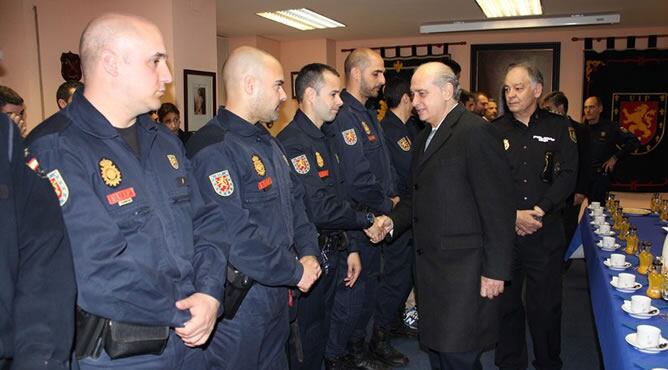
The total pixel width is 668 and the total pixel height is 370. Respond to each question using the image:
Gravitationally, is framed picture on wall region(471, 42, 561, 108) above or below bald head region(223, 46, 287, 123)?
above

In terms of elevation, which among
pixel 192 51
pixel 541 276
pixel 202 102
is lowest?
pixel 541 276

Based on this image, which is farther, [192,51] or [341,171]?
[192,51]

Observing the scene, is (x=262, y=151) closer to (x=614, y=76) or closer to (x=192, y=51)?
(x=192, y=51)

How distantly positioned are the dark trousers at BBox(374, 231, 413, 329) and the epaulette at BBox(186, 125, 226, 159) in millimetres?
1983

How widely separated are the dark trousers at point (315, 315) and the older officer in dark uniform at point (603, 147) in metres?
4.16

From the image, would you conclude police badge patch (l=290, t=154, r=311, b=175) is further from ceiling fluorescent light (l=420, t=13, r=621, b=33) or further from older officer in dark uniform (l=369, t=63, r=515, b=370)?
ceiling fluorescent light (l=420, t=13, r=621, b=33)

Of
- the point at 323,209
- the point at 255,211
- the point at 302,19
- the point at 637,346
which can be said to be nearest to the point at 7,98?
the point at 323,209

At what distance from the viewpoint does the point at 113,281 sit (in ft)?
4.90

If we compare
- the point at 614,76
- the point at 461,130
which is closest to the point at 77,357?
the point at 461,130

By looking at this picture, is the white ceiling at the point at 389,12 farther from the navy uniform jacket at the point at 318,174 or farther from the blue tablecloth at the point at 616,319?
the blue tablecloth at the point at 616,319

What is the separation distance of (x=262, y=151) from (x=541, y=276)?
190 cm

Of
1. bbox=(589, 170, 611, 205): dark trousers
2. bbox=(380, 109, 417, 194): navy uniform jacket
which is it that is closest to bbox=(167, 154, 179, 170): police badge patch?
bbox=(380, 109, 417, 194): navy uniform jacket

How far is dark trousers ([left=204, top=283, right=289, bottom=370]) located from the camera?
199cm

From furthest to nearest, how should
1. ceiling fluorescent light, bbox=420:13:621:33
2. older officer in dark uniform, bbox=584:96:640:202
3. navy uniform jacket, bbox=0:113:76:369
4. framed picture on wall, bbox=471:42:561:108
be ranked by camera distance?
framed picture on wall, bbox=471:42:561:108 < ceiling fluorescent light, bbox=420:13:621:33 < older officer in dark uniform, bbox=584:96:640:202 < navy uniform jacket, bbox=0:113:76:369
